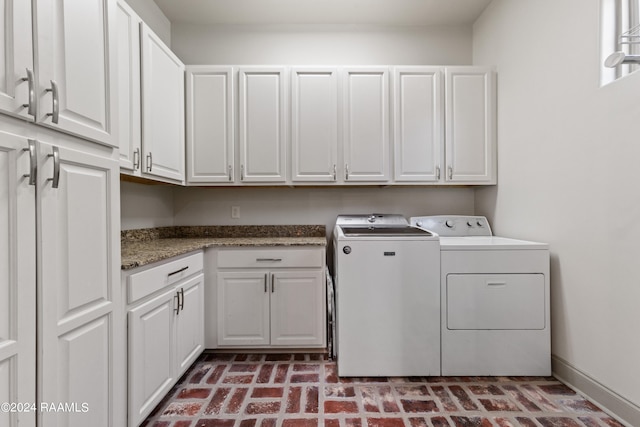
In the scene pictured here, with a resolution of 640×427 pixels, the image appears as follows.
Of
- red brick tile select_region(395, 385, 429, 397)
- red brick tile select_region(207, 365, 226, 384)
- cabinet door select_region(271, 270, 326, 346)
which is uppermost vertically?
cabinet door select_region(271, 270, 326, 346)

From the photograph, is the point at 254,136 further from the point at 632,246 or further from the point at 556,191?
the point at 632,246

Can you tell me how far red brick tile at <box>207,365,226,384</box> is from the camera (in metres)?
1.88

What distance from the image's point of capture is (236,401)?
65.6 inches

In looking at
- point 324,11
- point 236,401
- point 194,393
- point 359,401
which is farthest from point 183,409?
point 324,11

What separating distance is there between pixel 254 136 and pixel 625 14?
2.36 metres

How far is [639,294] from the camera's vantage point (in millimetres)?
1382

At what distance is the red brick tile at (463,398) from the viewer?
1.61 metres

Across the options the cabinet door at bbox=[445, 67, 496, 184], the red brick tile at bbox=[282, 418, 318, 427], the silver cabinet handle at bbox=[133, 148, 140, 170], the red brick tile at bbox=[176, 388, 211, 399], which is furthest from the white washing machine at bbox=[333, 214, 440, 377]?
the silver cabinet handle at bbox=[133, 148, 140, 170]

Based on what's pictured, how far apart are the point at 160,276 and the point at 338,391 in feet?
4.03

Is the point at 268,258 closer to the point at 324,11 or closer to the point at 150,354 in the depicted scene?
the point at 150,354

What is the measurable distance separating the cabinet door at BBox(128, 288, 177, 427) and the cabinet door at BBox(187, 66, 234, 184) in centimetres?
108

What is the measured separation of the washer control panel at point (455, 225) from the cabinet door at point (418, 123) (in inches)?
14.7

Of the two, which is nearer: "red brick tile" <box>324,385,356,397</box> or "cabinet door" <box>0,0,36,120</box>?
"cabinet door" <box>0,0,36,120</box>

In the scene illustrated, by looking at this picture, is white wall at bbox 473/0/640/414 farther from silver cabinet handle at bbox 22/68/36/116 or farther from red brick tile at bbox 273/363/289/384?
silver cabinet handle at bbox 22/68/36/116
